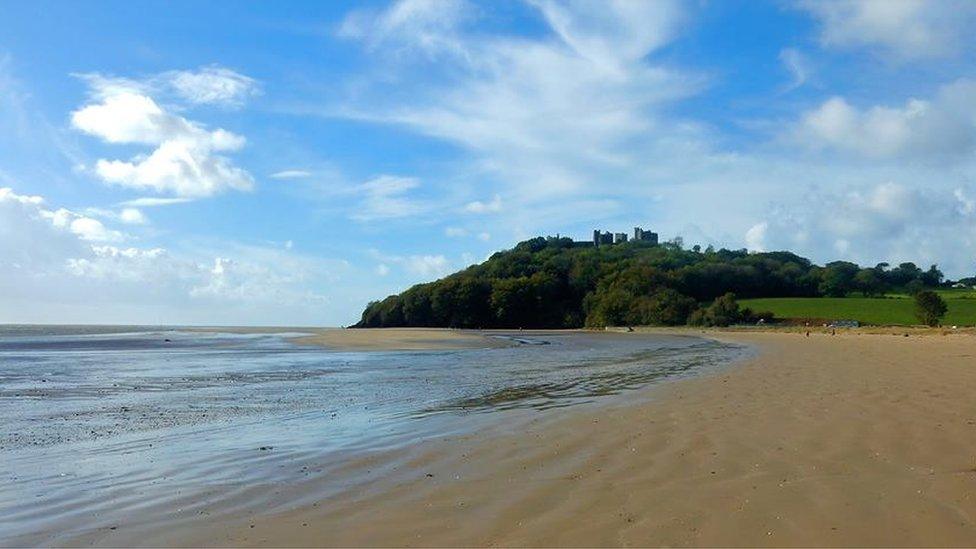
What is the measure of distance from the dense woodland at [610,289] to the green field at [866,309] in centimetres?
823

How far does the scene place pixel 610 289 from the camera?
120m

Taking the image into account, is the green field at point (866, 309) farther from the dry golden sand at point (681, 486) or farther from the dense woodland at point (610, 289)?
the dry golden sand at point (681, 486)

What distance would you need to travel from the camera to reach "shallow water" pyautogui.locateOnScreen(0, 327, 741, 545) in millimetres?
7359

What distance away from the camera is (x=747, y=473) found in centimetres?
739

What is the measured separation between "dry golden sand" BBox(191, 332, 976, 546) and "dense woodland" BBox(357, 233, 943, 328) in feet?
292

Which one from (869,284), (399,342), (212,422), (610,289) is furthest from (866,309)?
(212,422)

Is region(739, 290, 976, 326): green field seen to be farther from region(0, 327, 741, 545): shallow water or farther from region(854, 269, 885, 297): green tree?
region(0, 327, 741, 545): shallow water

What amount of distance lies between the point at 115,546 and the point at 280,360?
2786 cm

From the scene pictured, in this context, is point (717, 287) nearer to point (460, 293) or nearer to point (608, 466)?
point (460, 293)

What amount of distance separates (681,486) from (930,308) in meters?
69.5

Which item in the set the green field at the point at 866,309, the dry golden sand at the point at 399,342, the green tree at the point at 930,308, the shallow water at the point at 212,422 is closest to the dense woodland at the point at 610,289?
the green field at the point at 866,309

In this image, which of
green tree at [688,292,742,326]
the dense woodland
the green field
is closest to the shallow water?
the green field

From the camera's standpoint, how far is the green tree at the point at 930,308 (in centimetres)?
6494

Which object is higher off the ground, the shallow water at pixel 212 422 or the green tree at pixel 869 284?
the green tree at pixel 869 284
